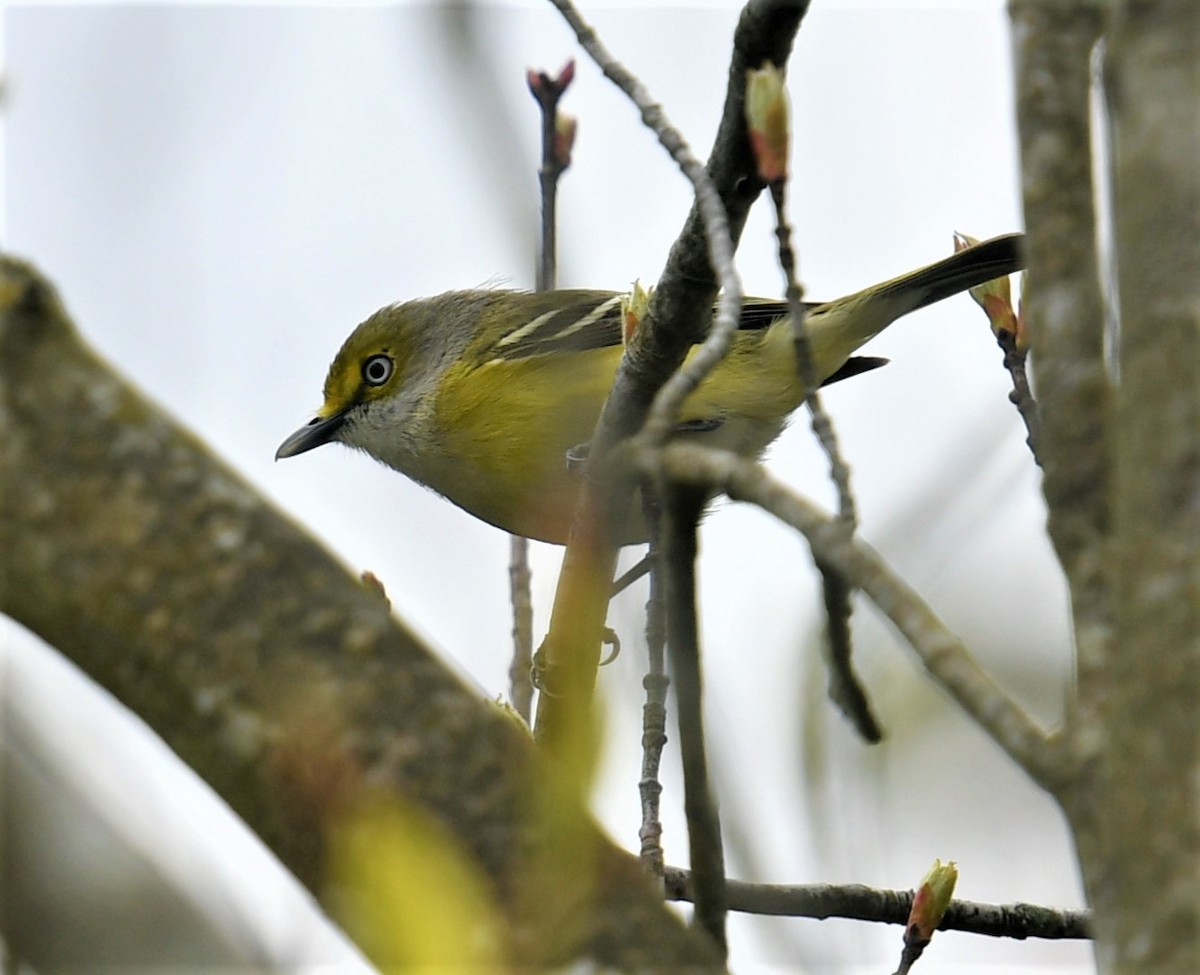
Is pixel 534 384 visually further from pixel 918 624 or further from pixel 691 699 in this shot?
pixel 918 624

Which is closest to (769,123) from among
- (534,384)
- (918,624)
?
(918,624)

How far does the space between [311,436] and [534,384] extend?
3.77 ft

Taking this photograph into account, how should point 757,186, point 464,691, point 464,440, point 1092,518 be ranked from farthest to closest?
point 464,440, point 757,186, point 464,691, point 1092,518

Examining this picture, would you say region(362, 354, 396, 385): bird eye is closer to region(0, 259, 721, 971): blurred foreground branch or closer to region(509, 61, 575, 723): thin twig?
region(509, 61, 575, 723): thin twig

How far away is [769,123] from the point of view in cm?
264

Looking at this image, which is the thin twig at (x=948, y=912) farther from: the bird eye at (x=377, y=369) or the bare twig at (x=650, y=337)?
the bird eye at (x=377, y=369)

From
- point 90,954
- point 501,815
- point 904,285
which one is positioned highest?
point 904,285

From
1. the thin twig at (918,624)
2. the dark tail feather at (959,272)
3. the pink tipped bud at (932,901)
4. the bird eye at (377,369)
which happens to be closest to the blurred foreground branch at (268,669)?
the thin twig at (918,624)

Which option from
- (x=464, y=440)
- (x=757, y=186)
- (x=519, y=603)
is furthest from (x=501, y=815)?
(x=464, y=440)

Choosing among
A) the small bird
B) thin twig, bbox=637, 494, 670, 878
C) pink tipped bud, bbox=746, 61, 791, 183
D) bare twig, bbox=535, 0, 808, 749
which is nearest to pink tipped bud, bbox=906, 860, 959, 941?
thin twig, bbox=637, 494, 670, 878

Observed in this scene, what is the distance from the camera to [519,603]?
4184 millimetres

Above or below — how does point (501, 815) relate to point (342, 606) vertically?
below

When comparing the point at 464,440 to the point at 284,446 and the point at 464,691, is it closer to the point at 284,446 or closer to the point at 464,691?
the point at 284,446

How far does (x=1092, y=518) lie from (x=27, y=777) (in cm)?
166
